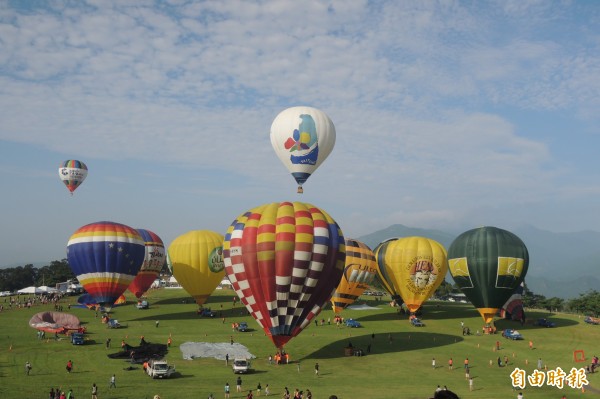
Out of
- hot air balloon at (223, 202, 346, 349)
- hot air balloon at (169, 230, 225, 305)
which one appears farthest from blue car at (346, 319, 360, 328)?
hot air balloon at (169, 230, 225, 305)

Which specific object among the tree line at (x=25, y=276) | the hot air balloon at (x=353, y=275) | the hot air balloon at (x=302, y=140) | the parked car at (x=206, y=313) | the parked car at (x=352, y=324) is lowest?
the parked car at (x=352, y=324)

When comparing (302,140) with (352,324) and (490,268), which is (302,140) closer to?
(352,324)

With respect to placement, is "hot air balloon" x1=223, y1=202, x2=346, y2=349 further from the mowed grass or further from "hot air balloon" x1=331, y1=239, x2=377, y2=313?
"hot air balloon" x1=331, y1=239, x2=377, y2=313

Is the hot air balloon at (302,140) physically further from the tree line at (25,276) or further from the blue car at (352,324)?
the tree line at (25,276)

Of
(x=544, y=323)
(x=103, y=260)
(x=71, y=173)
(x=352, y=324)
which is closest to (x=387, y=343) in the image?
(x=352, y=324)

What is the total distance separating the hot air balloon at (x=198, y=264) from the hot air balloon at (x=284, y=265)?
26.4 meters

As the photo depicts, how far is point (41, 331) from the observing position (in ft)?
173

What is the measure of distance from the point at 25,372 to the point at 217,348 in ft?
47.6

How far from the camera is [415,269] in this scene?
65.8 metres

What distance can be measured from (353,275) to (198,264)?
19085 millimetres

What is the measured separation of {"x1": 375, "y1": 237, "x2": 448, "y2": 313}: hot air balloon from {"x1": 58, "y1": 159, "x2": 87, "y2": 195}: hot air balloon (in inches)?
2640

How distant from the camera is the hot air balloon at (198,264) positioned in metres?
70.1

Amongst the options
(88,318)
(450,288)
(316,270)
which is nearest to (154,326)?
(88,318)

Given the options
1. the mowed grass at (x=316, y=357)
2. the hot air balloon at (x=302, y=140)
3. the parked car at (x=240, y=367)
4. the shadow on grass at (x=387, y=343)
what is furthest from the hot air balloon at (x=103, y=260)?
the parked car at (x=240, y=367)
